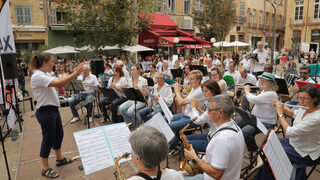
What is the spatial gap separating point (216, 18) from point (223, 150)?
929 inches

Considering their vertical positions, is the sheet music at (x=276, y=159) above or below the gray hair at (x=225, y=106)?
below

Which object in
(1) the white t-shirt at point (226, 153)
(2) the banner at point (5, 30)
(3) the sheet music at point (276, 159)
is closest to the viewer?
(3) the sheet music at point (276, 159)

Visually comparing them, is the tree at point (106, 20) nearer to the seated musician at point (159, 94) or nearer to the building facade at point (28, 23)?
the building facade at point (28, 23)

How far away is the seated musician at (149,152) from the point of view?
1635 millimetres

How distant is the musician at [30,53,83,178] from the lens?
3348 mm

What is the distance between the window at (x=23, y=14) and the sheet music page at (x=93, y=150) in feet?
71.9

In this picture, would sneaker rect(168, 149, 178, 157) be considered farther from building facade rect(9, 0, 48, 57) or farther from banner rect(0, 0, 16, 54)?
building facade rect(9, 0, 48, 57)

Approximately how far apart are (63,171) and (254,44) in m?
41.4

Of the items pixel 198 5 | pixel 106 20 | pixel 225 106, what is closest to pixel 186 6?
pixel 198 5

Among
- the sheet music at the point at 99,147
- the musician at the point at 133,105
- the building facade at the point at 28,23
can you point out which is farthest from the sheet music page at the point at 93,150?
the building facade at the point at 28,23

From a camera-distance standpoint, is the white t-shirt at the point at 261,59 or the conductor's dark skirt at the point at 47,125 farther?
the white t-shirt at the point at 261,59

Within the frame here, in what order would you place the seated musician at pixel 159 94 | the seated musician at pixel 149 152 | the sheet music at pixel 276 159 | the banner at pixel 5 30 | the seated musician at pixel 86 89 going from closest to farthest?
the seated musician at pixel 149 152, the sheet music at pixel 276 159, the banner at pixel 5 30, the seated musician at pixel 159 94, the seated musician at pixel 86 89

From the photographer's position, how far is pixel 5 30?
392 cm

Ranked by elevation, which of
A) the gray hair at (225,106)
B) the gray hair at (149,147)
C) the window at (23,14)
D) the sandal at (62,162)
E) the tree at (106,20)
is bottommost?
the sandal at (62,162)
